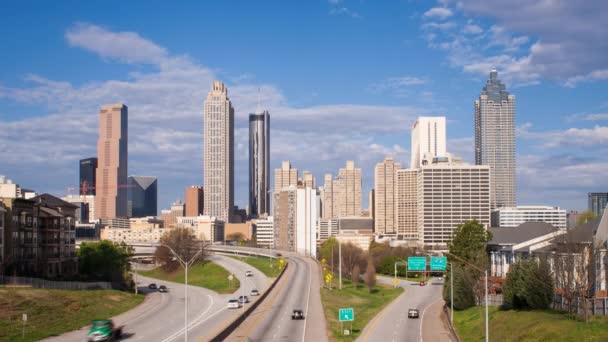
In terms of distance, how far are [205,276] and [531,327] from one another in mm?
118655

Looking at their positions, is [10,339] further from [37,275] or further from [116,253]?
[116,253]

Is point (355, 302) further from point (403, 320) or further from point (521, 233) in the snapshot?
point (521, 233)

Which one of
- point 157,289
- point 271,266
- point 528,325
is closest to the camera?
point 528,325

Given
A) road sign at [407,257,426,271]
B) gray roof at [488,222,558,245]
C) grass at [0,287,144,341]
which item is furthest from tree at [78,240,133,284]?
gray roof at [488,222,558,245]

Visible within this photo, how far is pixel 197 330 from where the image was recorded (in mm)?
69625

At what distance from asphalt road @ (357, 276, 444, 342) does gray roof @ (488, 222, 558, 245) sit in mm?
13358

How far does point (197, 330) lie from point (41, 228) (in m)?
58.5

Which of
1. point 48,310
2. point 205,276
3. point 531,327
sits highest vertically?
point 531,327

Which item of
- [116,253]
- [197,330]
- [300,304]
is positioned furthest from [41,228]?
[197,330]

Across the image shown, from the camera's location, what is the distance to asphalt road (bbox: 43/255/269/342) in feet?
217

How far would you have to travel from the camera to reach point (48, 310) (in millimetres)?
76250

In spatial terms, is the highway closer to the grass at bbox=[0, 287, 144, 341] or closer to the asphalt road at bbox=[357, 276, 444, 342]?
the asphalt road at bbox=[357, 276, 444, 342]

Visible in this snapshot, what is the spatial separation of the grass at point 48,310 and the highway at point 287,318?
16826mm

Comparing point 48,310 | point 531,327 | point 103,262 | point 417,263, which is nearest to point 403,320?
point 417,263
